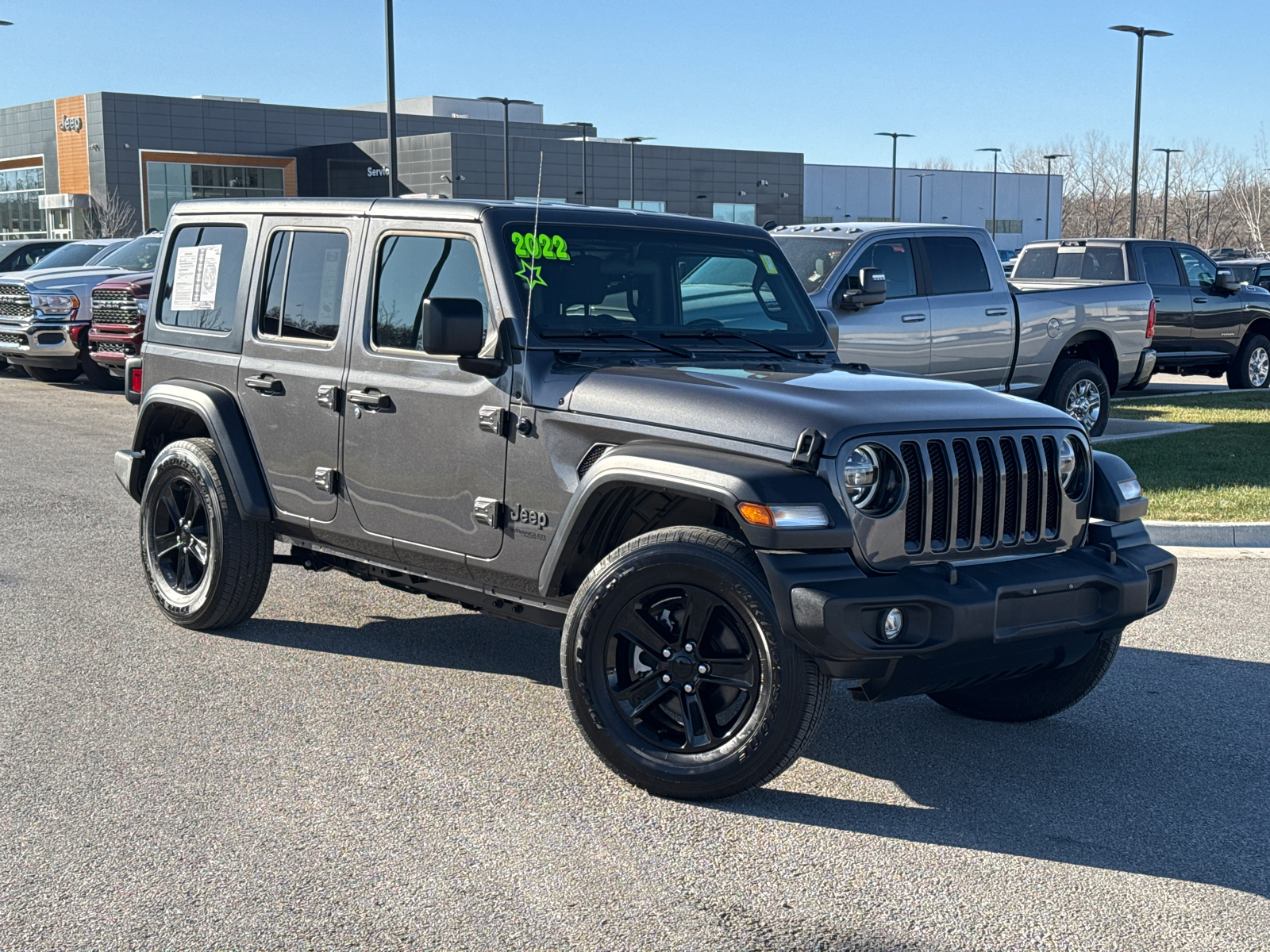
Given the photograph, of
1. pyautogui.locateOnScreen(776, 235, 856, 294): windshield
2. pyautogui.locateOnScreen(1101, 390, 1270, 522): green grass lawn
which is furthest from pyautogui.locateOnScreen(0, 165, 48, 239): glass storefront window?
pyautogui.locateOnScreen(776, 235, 856, 294): windshield

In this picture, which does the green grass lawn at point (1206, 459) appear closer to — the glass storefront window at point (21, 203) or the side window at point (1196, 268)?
the side window at point (1196, 268)

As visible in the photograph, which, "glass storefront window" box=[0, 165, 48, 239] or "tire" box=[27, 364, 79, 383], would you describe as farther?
"glass storefront window" box=[0, 165, 48, 239]

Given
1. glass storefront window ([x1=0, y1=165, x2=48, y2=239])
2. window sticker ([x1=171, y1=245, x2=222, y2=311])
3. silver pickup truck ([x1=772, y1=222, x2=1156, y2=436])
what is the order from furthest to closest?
glass storefront window ([x1=0, y1=165, x2=48, y2=239]) < silver pickup truck ([x1=772, y1=222, x2=1156, y2=436]) < window sticker ([x1=171, y1=245, x2=222, y2=311])

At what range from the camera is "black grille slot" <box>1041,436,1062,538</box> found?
479cm

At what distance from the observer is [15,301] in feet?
63.9

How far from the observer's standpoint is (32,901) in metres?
3.81

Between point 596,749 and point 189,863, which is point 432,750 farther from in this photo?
point 189,863

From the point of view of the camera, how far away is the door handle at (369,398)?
5.62 metres

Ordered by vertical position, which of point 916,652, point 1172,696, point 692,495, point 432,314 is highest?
point 432,314

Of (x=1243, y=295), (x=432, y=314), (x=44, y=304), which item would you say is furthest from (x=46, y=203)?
(x=432, y=314)

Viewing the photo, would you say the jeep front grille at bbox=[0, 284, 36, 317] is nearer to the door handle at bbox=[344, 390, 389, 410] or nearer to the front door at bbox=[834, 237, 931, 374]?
the front door at bbox=[834, 237, 931, 374]

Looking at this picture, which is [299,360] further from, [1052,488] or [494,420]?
[1052,488]

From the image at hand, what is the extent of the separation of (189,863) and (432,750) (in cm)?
116

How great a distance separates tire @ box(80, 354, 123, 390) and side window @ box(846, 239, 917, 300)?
11.1 meters
